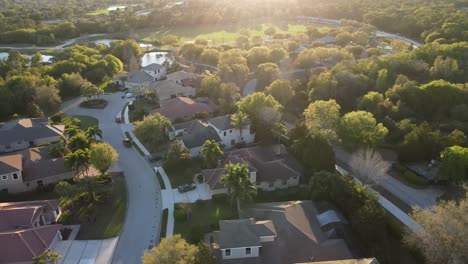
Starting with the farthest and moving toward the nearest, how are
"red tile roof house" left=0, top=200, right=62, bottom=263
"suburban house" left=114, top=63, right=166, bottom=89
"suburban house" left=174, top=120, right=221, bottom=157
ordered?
"suburban house" left=114, top=63, right=166, bottom=89 → "suburban house" left=174, top=120, right=221, bottom=157 → "red tile roof house" left=0, top=200, right=62, bottom=263

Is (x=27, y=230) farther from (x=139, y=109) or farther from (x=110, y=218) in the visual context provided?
(x=139, y=109)

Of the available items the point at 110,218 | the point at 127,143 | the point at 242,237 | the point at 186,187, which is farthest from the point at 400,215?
the point at 127,143

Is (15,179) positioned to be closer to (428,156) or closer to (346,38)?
(428,156)

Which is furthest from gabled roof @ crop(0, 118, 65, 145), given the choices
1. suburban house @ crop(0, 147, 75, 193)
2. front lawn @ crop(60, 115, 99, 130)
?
suburban house @ crop(0, 147, 75, 193)

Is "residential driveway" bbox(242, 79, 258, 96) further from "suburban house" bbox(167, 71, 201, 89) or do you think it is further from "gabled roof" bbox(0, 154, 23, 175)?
"gabled roof" bbox(0, 154, 23, 175)

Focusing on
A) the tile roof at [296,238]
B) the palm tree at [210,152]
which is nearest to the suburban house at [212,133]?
the palm tree at [210,152]

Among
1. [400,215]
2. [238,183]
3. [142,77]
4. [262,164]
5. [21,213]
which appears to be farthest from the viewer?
[142,77]

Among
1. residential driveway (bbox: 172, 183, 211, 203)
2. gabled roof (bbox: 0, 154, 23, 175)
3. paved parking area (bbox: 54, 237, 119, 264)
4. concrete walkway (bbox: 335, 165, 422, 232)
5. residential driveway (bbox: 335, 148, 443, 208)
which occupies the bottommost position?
residential driveway (bbox: 335, 148, 443, 208)
